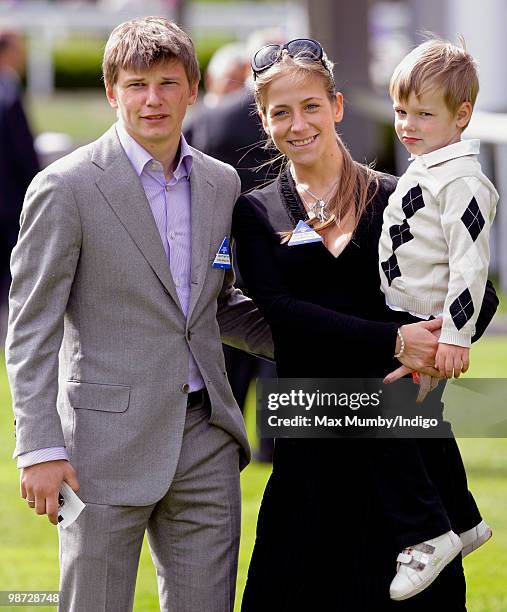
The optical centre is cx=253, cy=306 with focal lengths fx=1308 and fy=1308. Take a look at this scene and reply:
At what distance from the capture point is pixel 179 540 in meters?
3.50

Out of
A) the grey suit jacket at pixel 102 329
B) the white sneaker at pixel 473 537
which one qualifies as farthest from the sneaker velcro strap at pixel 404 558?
the grey suit jacket at pixel 102 329

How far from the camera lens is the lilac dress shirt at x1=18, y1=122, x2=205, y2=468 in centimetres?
346

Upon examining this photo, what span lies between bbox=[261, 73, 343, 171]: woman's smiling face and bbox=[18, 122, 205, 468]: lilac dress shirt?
310 millimetres

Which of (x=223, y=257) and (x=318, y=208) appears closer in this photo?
(x=318, y=208)

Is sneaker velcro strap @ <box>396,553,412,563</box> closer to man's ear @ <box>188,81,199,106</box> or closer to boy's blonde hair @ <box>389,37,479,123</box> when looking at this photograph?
boy's blonde hair @ <box>389,37,479,123</box>

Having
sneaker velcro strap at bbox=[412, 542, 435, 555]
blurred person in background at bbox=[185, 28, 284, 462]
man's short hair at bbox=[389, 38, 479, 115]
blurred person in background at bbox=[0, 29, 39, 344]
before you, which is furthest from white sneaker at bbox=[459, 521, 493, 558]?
blurred person in background at bbox=[0, 29, 39, 344]

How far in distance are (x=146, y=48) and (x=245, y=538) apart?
10.4 feet

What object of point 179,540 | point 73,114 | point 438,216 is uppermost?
point 438,216

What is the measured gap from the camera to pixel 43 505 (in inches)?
131

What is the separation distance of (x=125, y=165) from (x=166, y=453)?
2.50 ft

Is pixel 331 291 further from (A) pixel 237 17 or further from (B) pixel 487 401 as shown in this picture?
(A) pixel 237 17

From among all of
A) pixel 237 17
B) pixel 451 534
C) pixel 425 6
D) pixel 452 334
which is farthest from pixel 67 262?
pixel 237 17

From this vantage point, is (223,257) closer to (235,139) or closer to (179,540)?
(179,540)

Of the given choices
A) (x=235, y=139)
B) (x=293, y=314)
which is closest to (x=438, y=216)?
(x=293, y=314)
